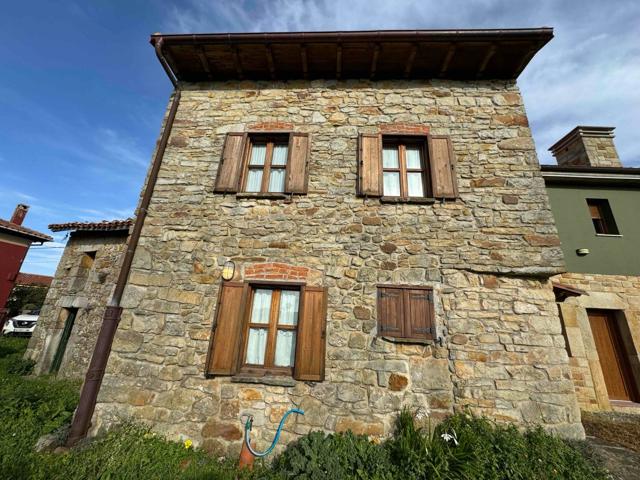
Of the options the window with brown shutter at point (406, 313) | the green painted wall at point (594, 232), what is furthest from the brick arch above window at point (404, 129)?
the green painted wall at point (594, 232)

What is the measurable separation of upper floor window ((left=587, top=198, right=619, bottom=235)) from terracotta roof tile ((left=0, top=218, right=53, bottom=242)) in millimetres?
19874

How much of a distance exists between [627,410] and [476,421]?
5.38 metres

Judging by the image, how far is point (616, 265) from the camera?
257 inches

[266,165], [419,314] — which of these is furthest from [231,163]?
[419,314]

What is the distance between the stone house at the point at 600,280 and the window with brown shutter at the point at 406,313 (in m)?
3.59

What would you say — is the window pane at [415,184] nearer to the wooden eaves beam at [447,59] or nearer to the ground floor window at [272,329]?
the wooden eaves beam at [447,59]

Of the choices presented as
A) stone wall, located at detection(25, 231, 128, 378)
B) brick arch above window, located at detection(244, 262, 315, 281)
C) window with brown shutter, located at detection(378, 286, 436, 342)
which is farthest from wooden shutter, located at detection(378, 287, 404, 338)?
stone wall, located at detection(25, 231, 128, 378)

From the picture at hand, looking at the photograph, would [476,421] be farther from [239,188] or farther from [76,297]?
[76,297]

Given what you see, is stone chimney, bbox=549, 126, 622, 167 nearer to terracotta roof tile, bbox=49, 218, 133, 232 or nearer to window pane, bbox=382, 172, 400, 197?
window pane, bbox=382, 172, 400, 197

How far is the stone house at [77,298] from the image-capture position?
25.3ft

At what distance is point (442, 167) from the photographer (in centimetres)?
470

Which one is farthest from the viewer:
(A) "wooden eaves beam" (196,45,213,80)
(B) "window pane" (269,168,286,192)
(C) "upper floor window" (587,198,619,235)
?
(C) "upper floor window" (587,198,619,235)

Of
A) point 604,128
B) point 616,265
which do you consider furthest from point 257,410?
point 604,128

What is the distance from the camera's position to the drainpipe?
3.70m
